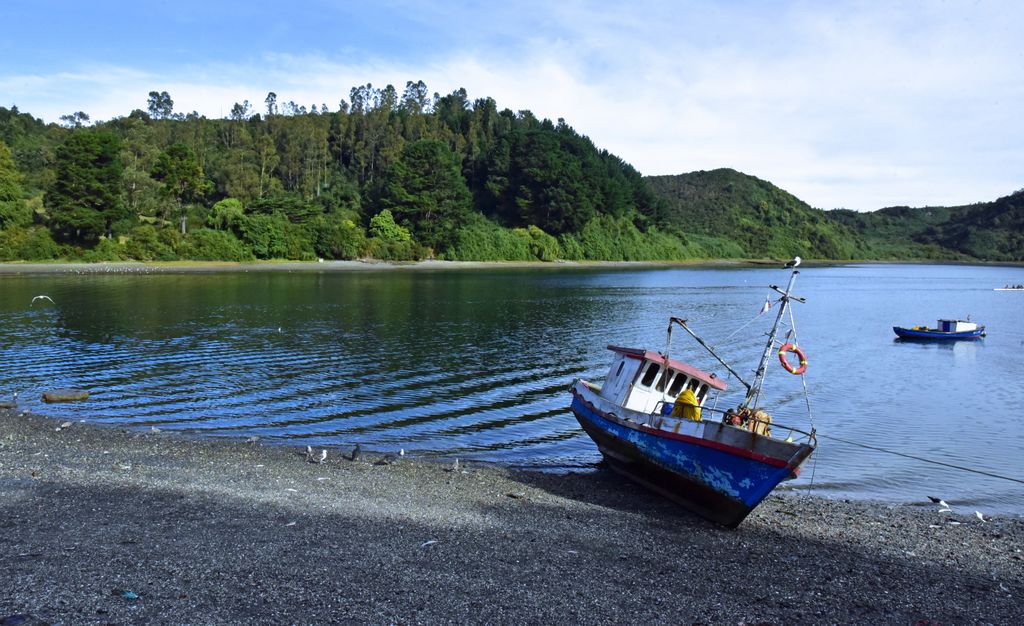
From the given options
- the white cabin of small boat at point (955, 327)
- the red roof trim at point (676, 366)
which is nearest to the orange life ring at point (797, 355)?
the red roof trim at point (676, 366)

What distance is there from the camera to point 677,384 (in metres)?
21.9

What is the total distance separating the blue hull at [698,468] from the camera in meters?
15.7

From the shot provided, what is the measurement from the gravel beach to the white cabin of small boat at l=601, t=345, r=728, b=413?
285 cm

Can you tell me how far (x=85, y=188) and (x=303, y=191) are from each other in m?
49.6

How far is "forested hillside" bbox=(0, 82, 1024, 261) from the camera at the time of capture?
11131cm

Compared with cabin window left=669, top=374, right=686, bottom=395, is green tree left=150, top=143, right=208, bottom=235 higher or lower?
higher

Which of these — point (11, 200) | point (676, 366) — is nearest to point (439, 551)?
point (676, 366)

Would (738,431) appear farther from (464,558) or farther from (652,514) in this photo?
(464,558)

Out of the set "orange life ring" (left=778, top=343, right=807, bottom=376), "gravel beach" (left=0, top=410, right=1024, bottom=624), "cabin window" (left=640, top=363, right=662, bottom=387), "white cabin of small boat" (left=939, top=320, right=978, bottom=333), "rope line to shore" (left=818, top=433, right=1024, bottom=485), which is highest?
"orange life ring" (left=778, top=343, right=807, bottom=376)

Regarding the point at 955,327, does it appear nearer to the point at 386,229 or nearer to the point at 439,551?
the point at 439,551

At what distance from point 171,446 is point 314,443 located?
4.30 m

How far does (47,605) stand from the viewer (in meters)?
10.4

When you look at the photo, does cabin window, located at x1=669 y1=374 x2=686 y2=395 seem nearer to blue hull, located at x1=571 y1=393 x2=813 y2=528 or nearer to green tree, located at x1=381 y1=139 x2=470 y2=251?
blue hull, located at x1=571 y1=393 x2=813 y2=528

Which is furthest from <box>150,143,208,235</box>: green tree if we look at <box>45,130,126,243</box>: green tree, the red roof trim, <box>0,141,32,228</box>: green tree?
the red roof trim
